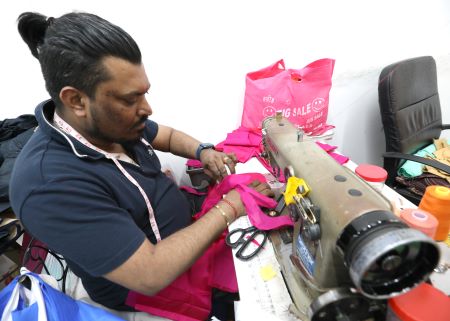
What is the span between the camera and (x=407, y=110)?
1425 millimetres

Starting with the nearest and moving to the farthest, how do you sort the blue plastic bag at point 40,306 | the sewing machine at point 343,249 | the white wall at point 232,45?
1. the sewing machine at point 343,249
2. the blue plastic bag at point 40,306
3. the white wall at point 232,45

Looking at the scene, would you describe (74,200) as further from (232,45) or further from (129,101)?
(232,45)

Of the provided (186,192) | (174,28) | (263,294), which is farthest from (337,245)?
(174,28)

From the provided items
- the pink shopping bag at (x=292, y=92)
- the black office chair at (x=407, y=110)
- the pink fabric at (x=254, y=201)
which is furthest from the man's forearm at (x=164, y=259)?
the black office chair at (x=407, y=110)

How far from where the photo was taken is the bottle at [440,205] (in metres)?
0.67

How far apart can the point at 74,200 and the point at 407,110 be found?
1.57m

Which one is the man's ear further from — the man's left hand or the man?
the man's left hand

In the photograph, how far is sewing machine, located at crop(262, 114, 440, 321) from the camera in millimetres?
421

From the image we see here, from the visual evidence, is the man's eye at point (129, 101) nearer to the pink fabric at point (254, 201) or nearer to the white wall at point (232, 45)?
the pink fabric at point (254, 201)

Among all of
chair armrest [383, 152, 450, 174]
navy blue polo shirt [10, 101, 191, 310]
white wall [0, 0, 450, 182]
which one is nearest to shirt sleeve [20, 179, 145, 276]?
navy blue polo shirt [10, 101, 191, 310]

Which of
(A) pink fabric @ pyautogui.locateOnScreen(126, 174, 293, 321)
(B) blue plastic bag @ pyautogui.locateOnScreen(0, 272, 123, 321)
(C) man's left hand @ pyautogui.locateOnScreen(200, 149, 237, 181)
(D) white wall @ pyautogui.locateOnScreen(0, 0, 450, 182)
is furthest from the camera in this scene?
(D) white wall @ pyautogui.locateOnScreen(0, 0, 450, 182)

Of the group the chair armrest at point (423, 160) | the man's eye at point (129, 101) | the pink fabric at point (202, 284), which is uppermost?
the man's eye at point (129, 101)

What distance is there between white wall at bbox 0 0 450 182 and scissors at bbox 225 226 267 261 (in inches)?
35.9

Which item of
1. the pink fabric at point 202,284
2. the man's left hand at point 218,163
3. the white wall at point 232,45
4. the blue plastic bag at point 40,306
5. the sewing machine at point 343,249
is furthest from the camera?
the white wall at point 232,45
